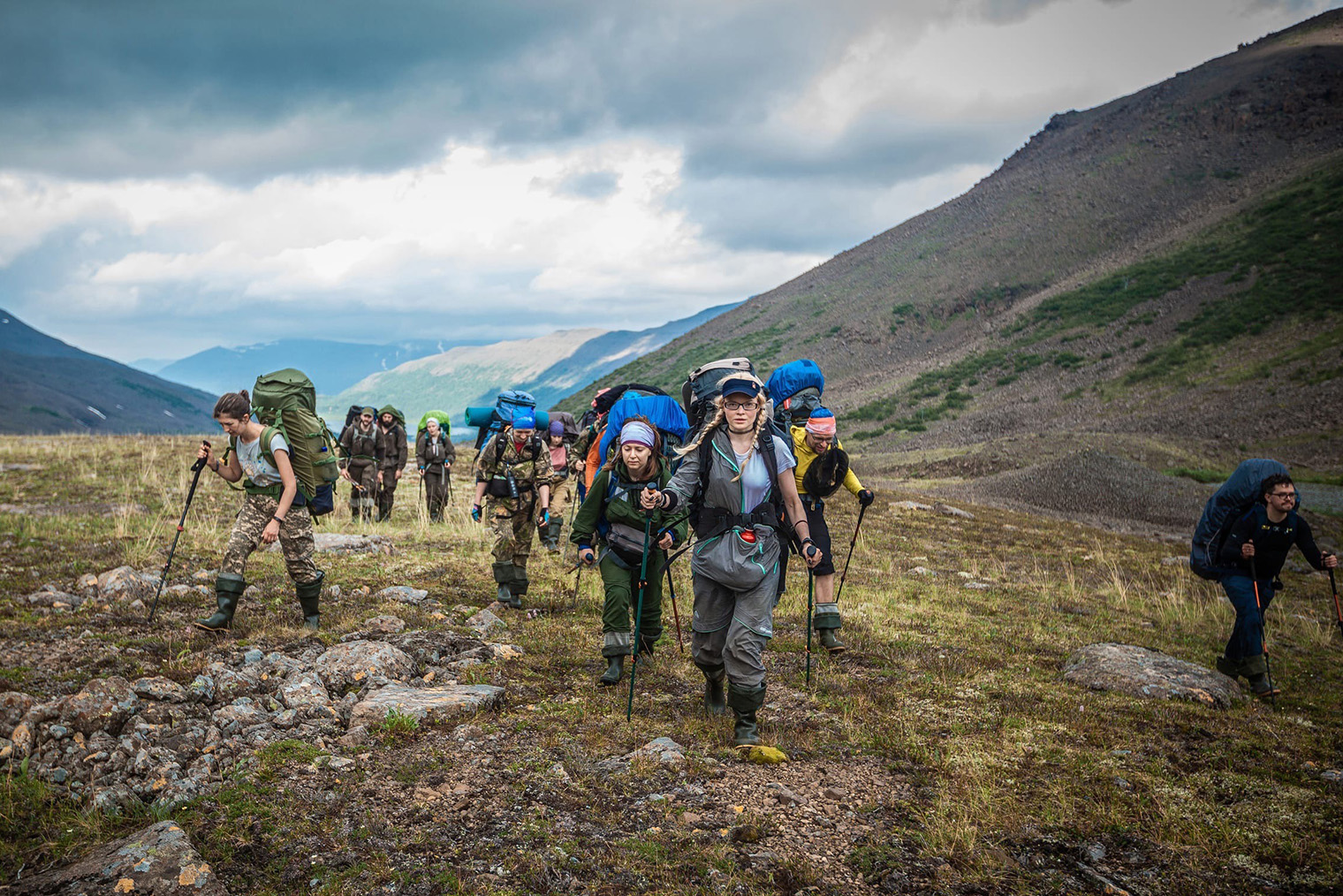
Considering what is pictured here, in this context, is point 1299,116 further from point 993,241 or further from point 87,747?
point 87,747

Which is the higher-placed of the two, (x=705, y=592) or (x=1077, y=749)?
(x=705, y=592)

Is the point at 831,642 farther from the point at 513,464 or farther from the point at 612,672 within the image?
the point at 513,464

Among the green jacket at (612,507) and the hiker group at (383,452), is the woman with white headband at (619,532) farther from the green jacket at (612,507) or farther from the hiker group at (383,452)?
the hiker group at (383,452)

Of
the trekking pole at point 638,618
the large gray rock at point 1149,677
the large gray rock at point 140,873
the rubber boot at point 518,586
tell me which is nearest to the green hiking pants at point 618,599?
Result: the trekking pole at point 638,618

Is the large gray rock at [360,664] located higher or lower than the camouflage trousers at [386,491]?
lower

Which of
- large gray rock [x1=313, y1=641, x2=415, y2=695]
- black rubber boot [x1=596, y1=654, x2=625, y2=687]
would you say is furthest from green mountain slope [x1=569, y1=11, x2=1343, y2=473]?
large gray rock [x1=313, y1=641, x2=415, y2=695]

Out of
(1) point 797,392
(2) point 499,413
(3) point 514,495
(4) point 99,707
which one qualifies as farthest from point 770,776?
(2) point 499,413

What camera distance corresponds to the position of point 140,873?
11.5 ft

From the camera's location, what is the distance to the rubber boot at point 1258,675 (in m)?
7.15

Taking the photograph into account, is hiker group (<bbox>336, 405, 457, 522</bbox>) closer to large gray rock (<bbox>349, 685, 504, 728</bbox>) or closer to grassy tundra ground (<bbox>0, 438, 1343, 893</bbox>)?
grassy tundra ground (<bbox>0, 438, 1343, 893</bbox>)

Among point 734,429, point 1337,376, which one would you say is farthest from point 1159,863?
point 1337,376

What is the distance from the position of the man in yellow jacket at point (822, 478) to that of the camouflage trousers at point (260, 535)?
4.79m

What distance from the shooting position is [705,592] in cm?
550

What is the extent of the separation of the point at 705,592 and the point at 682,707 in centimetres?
130
